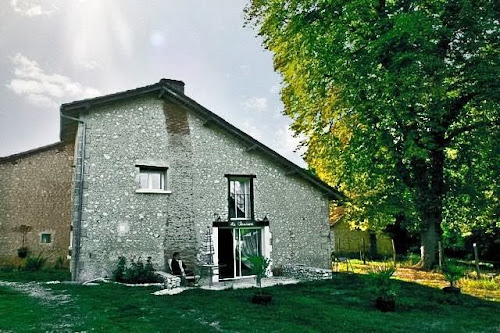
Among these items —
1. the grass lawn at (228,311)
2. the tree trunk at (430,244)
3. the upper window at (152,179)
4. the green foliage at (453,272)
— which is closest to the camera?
the grass lawn at (228,311)

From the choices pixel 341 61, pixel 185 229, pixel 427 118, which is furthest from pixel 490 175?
pixel 185 229

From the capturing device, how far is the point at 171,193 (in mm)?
15508

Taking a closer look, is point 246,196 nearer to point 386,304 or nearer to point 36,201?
point 386,304

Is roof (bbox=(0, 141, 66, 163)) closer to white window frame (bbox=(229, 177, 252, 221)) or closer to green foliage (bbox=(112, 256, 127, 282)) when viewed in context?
green foliage (bbox=(112, 256, 127, 282))

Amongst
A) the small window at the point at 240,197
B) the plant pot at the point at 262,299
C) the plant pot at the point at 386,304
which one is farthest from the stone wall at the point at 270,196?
the plant pot at the point at 386,304

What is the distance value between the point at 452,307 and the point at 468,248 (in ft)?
76.0

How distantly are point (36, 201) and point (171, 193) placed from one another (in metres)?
8.58

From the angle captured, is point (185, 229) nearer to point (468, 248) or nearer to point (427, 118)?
point (427, 118)

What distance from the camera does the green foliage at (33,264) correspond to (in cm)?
1844

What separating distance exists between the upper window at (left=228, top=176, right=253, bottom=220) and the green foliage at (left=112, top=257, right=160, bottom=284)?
4.04 meters

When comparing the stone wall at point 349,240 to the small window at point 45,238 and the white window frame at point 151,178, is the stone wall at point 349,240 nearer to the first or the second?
the white window frame at point 151,178

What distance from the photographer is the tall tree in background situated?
15.5m

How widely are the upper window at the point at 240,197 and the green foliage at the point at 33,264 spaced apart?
9626mm

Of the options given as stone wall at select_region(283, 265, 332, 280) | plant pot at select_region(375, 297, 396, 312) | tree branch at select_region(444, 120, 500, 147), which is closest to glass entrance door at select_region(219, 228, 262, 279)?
stone wall at select_region(283, 265, 332, 280)
